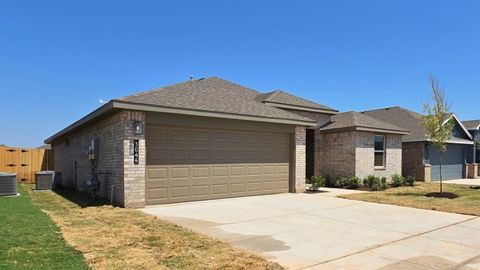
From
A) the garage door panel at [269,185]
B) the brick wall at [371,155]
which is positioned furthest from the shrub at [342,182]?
the garage door panel at [269,185]

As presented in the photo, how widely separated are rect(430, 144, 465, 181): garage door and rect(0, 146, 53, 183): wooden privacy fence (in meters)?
23.1

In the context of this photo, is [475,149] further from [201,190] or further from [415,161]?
[201,190]

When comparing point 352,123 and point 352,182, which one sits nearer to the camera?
point 352,182

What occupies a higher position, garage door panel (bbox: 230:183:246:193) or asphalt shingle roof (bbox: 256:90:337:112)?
asphalt shingle roof (bbox: 256:90:337:112)

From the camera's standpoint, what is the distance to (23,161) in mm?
22156

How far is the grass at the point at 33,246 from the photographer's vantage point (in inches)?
200

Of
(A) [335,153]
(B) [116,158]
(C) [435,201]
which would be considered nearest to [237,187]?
(B) [116,158]

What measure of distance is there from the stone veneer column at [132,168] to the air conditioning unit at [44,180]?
793cm

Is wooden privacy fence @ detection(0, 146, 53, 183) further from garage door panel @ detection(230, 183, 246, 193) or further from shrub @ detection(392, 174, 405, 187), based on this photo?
shrub @ detection(392, 174, 405, 187)

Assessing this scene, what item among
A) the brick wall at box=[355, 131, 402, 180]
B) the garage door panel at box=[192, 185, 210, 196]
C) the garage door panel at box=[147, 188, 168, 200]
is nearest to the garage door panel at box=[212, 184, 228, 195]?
the garage door panel at box=[192, 185, 210, 196]

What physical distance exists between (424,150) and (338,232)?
57.1 ft

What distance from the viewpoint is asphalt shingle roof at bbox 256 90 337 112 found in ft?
61.4

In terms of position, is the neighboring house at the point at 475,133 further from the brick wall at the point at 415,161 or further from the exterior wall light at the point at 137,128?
the exterior wall light at the point at 137,128

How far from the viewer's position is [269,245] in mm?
6590
